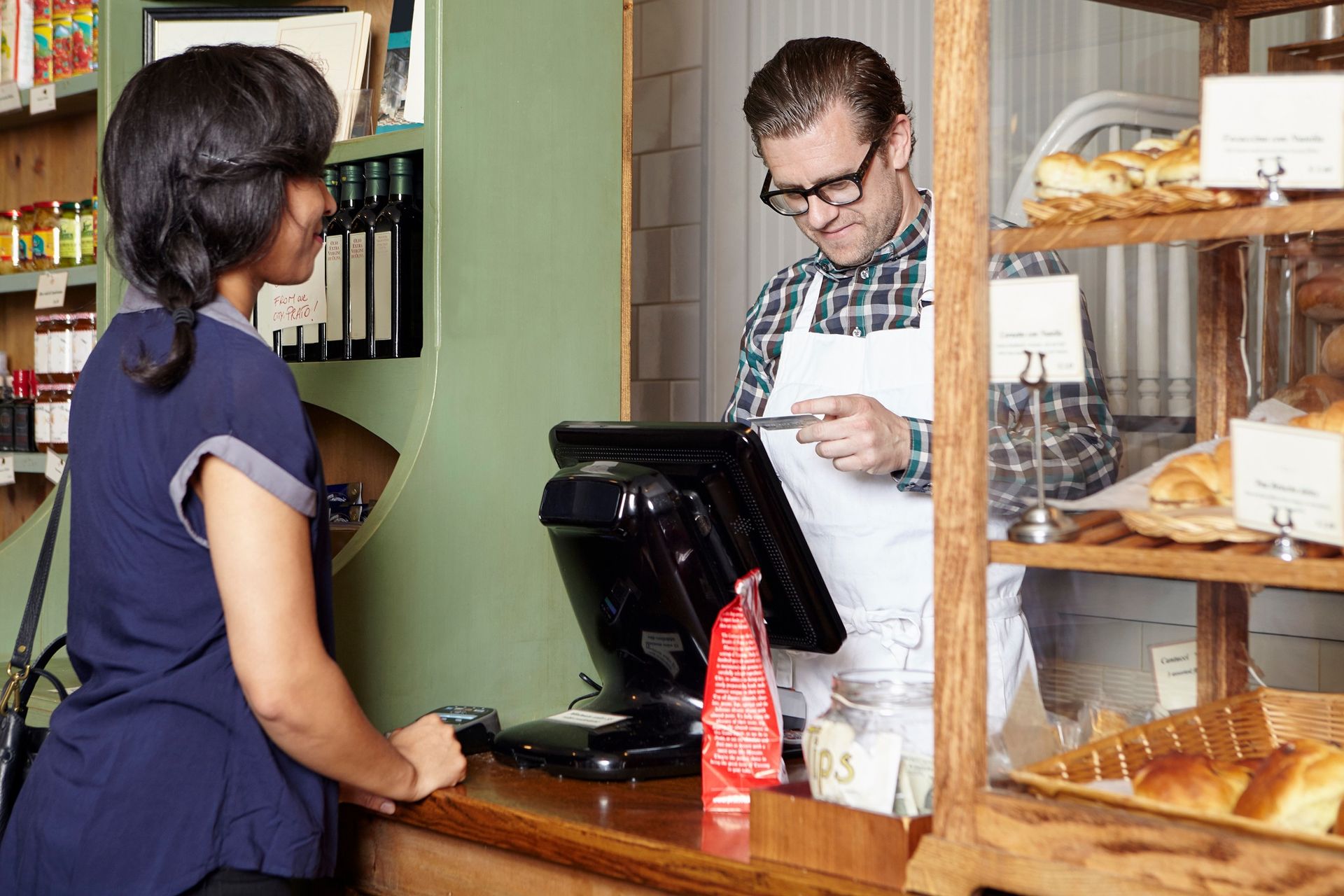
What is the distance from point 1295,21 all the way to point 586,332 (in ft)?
3.19

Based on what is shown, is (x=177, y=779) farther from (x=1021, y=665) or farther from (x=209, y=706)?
(x=1021, y=665)

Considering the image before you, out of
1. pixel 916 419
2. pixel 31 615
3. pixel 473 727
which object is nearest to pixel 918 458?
pixel 916 419

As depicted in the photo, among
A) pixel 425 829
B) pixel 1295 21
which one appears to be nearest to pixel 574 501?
pixel 425 829

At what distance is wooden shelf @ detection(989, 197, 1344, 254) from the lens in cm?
91

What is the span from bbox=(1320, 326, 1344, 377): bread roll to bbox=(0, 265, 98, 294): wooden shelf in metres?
2.20

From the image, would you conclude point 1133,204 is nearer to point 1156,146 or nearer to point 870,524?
point 1156,146

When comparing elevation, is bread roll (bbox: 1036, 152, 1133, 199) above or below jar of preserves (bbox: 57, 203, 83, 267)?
below

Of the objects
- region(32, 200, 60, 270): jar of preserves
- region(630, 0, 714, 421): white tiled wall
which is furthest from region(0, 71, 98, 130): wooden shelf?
region(630, 0, 714, 421): white tiled wall

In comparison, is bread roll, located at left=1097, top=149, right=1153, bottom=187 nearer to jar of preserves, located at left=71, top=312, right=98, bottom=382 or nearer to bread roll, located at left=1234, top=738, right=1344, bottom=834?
bread roll, located at left=1234, top=738, right=1344, bottom=834

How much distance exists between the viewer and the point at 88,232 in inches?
109

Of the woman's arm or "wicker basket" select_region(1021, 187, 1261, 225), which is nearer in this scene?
"wicker basket" select_region(1021, 187, 1261, 225)

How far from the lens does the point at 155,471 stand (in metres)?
1.18

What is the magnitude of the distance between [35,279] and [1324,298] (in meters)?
2.47

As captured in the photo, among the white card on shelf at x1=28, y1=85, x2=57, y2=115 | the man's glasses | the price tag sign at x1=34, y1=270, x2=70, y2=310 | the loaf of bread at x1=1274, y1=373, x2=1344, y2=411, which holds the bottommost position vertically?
the loaf of bread at x1=1274, y1=373, x2=1344, y2=411
